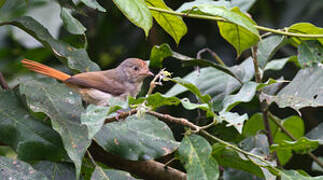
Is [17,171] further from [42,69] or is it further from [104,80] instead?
[104,80]

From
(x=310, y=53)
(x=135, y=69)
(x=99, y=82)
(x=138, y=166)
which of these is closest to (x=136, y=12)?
(x=138, y=166)

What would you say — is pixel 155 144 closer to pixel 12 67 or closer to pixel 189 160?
pixel 189 160

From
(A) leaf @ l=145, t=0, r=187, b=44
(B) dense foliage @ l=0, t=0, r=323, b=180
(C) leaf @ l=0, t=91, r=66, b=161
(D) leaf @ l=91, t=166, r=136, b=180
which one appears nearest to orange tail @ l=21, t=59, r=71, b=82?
(B) dense foliage @ l=0, t=0, r=323, b=180

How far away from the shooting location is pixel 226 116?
185cm

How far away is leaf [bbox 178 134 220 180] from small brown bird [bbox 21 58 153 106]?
0.97m

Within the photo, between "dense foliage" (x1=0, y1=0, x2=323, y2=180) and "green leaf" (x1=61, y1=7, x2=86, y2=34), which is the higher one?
"green leaf" (x1=61, y1=7, x2=86, y2=34)

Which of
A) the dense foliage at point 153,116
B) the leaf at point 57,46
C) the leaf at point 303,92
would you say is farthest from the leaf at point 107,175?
the leaf at point 303,92

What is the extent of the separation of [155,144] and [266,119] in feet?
2.35

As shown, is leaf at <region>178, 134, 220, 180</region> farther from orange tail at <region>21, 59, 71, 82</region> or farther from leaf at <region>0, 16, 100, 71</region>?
orange tail at <region>21, 59, 71, 82</region>

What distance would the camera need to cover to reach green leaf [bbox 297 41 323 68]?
2.41 metres

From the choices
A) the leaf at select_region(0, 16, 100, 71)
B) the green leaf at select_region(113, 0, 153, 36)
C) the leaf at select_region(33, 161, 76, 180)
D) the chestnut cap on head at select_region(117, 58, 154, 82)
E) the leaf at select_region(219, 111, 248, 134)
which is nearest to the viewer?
the green leaf at select_region(113, 0, 153, 36)

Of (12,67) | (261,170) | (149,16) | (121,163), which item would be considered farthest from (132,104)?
(12,67)

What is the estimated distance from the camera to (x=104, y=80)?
316 cm

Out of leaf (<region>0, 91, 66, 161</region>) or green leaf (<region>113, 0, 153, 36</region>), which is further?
leaf (<region>0, 91, 66, 161</region>)
